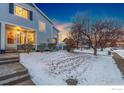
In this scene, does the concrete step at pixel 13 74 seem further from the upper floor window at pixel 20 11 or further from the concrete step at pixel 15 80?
the upper floor window at pixel 20 11

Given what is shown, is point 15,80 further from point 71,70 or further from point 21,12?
point 21,12

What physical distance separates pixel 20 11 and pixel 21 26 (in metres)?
0.59

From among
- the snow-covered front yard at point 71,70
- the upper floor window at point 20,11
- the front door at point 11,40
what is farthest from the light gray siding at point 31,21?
the snow-covered front yard at point 71,70

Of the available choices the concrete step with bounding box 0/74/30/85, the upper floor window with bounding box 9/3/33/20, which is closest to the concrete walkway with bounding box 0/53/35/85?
the concrete step with bounding box 0/74/30/85

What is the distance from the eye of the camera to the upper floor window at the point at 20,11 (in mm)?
8305

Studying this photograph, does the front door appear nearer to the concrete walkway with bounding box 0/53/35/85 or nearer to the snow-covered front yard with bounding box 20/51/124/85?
the snow-covered front yard with bounding box 20/51/124/85

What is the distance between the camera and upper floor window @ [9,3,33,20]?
27.2ft

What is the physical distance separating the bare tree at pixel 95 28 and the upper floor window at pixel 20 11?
319 centimetres

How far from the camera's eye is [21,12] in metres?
9.10

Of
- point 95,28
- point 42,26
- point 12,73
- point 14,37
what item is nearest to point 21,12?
point 14,37

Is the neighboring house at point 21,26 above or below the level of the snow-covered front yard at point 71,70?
above

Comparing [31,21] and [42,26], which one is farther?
[42,26]
